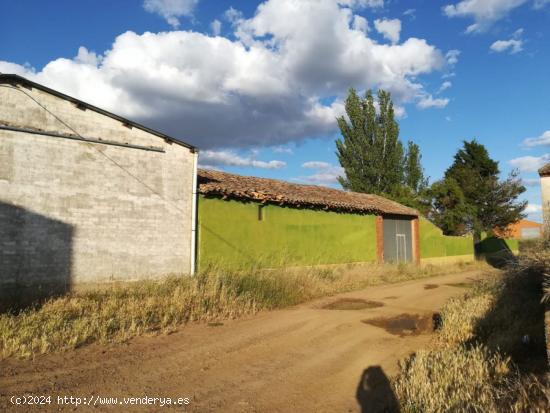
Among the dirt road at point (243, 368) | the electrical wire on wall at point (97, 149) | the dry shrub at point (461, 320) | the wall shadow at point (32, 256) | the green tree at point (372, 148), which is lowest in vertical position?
the dirt road at point (243, 368)

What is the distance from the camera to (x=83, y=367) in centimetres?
535

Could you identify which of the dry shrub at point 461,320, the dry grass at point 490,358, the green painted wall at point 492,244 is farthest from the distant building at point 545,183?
the green painted wall at point 492,244

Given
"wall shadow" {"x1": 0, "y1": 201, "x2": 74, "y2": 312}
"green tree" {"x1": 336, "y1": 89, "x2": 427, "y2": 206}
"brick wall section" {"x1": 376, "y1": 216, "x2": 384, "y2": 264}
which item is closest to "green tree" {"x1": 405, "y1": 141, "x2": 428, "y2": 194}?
"green tree" {"x1": 336, "y1": 89, "x2": 427, "y2": 206}

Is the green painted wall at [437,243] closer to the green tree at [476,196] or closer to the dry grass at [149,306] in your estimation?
the green tree at [476,196]

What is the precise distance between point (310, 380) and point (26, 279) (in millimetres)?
7195

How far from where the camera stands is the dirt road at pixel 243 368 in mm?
4516

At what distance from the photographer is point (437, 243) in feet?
78.0

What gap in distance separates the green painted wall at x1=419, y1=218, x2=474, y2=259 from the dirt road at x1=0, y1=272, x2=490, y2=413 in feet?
49.4

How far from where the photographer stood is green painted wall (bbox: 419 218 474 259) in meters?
22.7

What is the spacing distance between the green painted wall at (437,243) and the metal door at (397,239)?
1.25 m

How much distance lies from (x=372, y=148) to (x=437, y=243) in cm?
1087

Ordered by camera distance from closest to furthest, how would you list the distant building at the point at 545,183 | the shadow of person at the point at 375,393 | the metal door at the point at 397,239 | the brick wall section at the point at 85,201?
the shadow of person at the point at 375,393 → the brick wall section at the point at 85,201 → the distant building at the point at 545,183 → the metal door at the point at 397,239

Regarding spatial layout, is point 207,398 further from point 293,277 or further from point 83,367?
point 293,277

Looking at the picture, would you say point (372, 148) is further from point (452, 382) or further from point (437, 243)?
point (452, 382)
